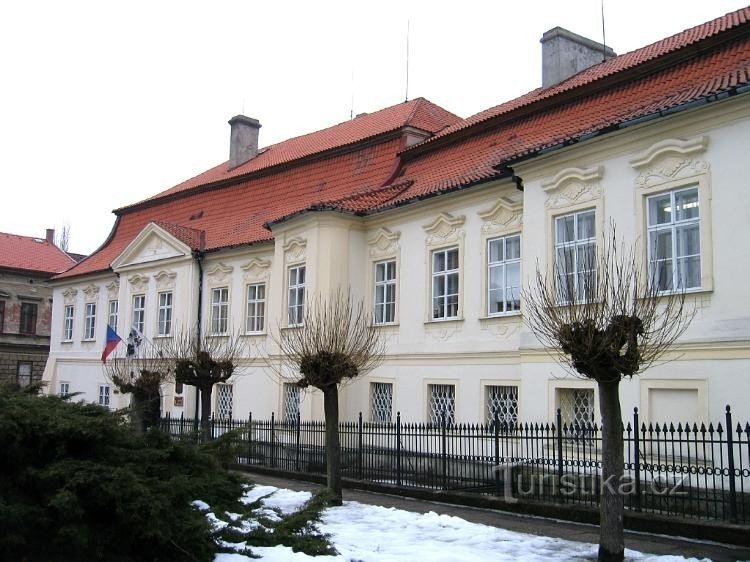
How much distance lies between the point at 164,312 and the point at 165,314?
0.34ft

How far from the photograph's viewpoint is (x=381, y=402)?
18.9 m

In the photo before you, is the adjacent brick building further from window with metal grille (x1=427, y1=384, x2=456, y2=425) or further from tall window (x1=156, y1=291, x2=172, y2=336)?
window with metal grille (x1=427, y1=384, x2=456, y2=425)

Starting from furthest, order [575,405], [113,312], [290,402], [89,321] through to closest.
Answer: [89,321], [113,312], [290,402], [575,405]

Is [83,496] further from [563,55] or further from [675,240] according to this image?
[563,55]

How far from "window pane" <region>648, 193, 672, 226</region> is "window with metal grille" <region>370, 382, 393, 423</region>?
313 inches

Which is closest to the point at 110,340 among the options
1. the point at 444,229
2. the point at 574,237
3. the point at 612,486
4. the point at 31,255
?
the point at 444,229

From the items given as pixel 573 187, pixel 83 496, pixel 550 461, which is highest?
pixel 573 187

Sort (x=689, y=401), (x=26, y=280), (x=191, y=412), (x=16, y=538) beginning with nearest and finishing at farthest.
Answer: (x=16, y=538) < (x=689, y=401) < (x=191, y=412) < (x=26, y=280)

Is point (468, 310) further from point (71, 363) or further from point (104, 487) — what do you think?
point (71, 363)

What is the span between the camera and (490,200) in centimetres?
1645

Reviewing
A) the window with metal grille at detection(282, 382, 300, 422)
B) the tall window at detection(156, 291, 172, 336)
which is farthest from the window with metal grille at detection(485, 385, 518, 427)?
the tall window at detection(156, 291, 172, 336)

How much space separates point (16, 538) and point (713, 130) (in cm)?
1097

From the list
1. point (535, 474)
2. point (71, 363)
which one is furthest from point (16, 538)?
point (71, 363)

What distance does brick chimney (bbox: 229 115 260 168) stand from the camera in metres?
29.5
